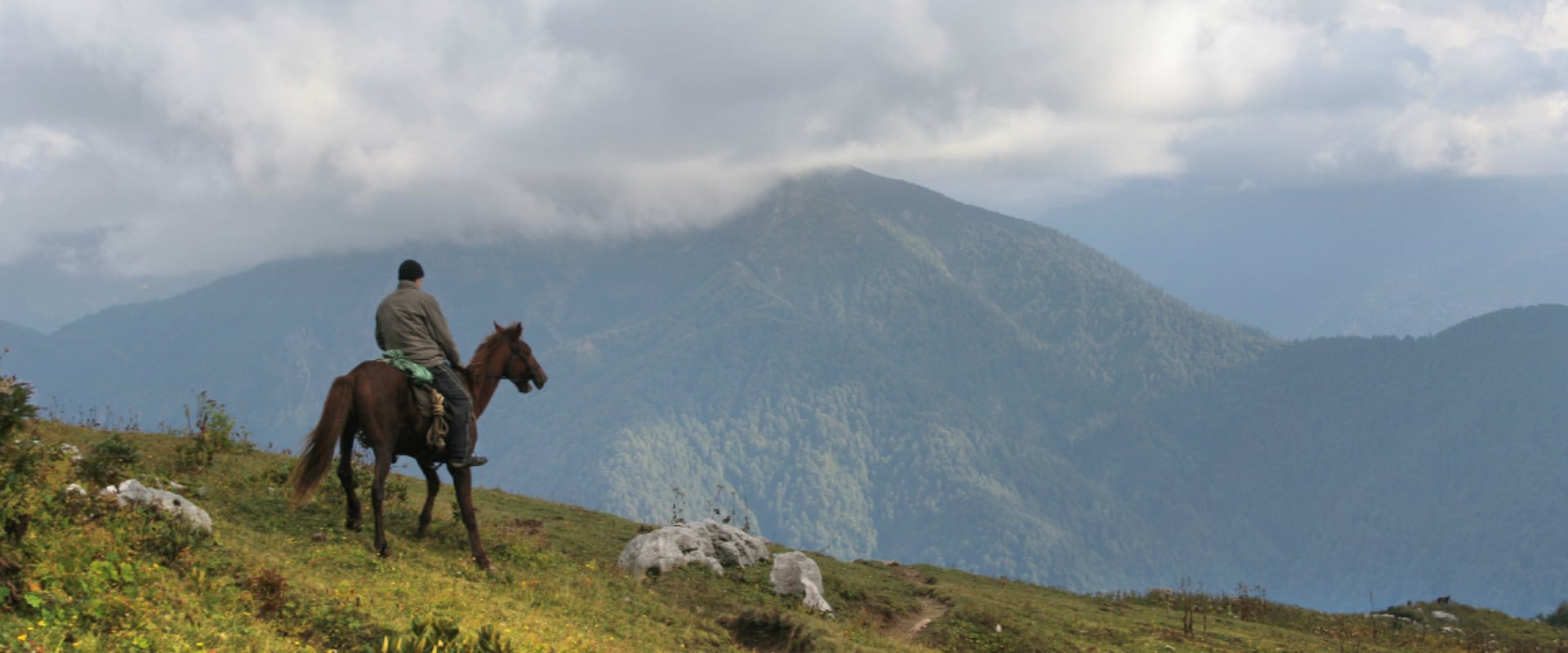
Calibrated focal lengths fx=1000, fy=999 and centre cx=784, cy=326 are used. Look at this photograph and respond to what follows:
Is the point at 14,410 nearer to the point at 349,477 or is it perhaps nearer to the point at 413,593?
the point at 349,477

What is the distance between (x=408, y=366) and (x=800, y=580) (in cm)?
702

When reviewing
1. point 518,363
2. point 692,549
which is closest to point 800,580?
point 692,549

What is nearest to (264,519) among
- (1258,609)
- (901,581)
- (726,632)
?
(726,632)

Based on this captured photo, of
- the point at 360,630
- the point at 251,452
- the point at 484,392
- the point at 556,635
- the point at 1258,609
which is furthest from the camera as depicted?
the point at 1258,609

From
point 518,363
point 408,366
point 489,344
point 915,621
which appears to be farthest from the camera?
point 915,621

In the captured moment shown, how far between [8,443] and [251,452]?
8.49 meters

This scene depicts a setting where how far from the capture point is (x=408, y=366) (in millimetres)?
13055

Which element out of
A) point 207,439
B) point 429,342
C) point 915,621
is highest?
point 429,342

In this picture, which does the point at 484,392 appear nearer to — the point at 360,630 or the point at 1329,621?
the point at 360,630

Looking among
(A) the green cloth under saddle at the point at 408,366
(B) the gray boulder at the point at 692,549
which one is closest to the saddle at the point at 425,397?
(A) the green cloth under saddle at the point at 408,366

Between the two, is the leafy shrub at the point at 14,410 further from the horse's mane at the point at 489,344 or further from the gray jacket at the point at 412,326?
the horse's mane at the point at 489,344

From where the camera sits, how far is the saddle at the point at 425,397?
13055mm

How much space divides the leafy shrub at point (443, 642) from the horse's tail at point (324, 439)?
4472 millimetres

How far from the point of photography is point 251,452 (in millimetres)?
19969
